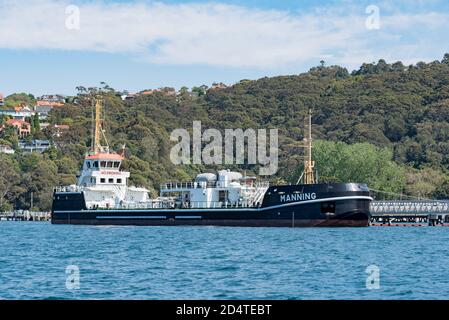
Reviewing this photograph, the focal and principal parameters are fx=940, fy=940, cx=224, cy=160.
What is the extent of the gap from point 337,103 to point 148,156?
168 feet

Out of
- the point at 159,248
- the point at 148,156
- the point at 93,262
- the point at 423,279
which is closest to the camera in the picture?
the point at 423,279

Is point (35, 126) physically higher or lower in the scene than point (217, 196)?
higher

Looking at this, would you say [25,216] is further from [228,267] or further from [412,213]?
[228,267]

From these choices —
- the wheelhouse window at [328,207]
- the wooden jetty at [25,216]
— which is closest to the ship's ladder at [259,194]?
the wheelhouse window at [328,207]

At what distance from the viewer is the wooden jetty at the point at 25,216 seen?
13612cm

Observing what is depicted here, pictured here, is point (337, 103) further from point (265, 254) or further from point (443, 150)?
point (265, 254)

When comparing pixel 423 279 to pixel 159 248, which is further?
pixel 159 248

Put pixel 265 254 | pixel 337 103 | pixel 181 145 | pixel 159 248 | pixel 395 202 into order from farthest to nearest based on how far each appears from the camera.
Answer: pixel 337 103 < pixel 181 145 < pixel 395 202 < pixel 159 248 < pixel 265 254

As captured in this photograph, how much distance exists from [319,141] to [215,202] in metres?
44.2

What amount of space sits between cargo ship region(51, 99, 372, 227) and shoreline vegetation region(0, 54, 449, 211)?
30.1m

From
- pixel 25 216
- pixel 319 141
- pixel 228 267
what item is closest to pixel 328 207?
pixel 228 267

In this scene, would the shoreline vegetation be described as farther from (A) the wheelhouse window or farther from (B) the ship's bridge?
(A) the wheelhouse window
